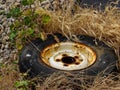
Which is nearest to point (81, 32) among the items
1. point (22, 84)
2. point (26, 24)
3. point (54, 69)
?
point (26, 24)

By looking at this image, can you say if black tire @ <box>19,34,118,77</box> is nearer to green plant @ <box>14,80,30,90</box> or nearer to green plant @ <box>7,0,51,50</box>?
green plant @ <box>14,80,30,90</box>

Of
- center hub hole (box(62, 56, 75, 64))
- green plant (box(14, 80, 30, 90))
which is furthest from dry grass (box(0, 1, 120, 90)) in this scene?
center hub hole (box(62, 56, 75, 64))

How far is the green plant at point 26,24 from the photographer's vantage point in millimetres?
5203

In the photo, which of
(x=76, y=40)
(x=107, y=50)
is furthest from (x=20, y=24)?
(x=107, y=50)

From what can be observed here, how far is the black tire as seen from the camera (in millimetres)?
4535

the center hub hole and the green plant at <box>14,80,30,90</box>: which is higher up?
the center hub hole

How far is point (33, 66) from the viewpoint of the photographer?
4.60 meters

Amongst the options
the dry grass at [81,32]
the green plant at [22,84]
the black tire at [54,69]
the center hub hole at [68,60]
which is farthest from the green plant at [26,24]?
the green plant at [22,84]

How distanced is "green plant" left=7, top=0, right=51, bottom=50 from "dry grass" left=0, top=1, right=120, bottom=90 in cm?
10

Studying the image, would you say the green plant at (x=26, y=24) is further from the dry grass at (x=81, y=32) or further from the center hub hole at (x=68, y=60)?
the center hub hole at (x=68, y=60)

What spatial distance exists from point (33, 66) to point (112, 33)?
1.11 metres

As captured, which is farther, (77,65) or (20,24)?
(20,24)

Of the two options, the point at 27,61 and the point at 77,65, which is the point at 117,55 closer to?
the point at 77,65

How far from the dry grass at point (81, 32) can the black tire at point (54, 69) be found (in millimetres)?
96
